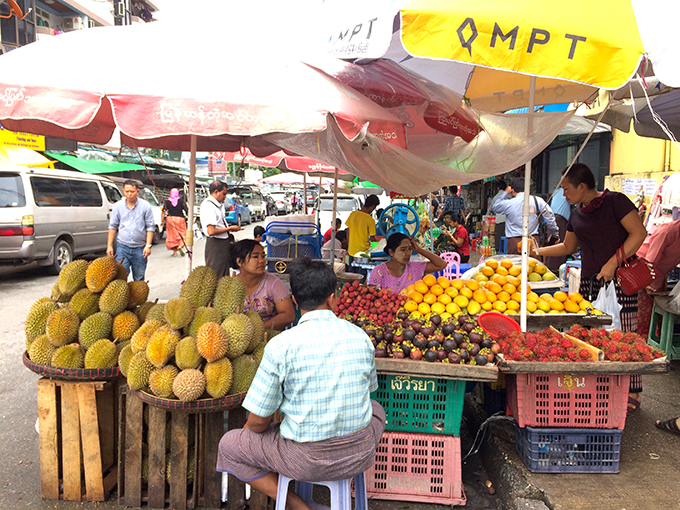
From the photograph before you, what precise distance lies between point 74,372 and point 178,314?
27.7 inches

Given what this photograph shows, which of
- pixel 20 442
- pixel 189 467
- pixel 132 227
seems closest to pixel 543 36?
pixel 189 467

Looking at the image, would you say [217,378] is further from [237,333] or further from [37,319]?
[37,319]

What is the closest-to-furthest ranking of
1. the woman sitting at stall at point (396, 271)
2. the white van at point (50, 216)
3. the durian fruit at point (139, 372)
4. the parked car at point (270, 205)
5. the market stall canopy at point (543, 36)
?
the market stall canopy at point (543, 36), the durian fruit at point (139, 372), the woman sitting at stall at point (396, 271), the white van at point (50, 216), the parked car at point (270, 205)

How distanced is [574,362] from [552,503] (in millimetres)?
794

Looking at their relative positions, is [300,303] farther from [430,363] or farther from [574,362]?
[574,362]

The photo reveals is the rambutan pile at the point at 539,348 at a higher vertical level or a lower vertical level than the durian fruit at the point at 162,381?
higher

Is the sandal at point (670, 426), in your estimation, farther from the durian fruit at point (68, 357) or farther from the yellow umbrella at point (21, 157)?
the yellow umbrella at point (21, 157)

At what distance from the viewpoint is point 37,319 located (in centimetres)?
299

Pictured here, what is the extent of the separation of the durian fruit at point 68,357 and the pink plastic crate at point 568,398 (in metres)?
2.59

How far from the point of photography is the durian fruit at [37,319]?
2.97m

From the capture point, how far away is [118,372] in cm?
291

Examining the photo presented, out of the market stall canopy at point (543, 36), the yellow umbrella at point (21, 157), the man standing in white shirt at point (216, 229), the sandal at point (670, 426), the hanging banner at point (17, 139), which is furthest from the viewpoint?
the hanging banner at point (17, 139)

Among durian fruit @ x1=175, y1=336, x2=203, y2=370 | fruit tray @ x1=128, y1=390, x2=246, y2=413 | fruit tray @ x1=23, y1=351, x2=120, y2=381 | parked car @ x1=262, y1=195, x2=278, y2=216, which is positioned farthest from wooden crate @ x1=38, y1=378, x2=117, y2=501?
parked car @ x1=262, y1=195, x2=278, y2=216

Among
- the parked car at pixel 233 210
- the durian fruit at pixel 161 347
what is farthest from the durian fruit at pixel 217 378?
the parked car at pixel 233 210
